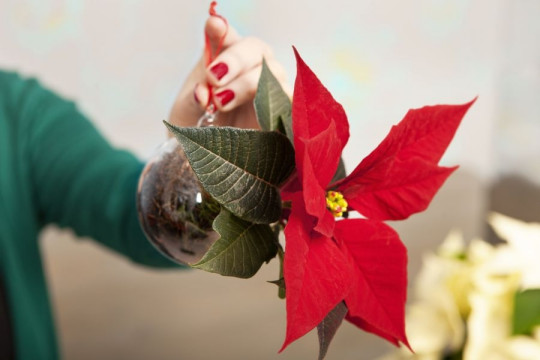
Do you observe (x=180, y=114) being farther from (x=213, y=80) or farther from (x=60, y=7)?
(x=60, y=7)

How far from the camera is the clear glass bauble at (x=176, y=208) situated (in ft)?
0.84

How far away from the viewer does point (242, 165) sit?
0.21 m

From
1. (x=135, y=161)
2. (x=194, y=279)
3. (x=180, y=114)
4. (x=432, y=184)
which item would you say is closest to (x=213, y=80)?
(x=180, y=114)

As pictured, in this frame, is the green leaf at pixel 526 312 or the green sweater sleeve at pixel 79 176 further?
the green sweater sleeve at pixel 79 176

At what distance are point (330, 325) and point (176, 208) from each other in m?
0.09

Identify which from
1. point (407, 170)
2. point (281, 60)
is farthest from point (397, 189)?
point (281, 60)

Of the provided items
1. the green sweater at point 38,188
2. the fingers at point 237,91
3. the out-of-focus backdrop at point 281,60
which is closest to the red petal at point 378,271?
the fingers at point 237,91

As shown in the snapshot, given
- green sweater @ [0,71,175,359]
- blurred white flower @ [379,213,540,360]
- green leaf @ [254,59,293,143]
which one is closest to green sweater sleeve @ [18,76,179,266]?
green sweater @ [0,71,175,359]

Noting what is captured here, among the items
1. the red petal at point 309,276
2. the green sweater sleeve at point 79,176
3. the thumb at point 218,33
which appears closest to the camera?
the red petal at point 309,276

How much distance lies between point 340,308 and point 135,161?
0.51 metres

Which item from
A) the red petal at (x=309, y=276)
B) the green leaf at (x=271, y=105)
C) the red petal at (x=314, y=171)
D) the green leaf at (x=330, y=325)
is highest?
the green leaf at (x=271, y=105)

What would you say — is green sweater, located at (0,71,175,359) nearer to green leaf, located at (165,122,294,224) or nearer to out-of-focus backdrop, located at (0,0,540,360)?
out-of-focus backdrop, located at (0,0,540,360)

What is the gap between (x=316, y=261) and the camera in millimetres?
200

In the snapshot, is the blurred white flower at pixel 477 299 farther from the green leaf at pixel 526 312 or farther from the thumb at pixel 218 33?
the thumb at pixel 218 33
